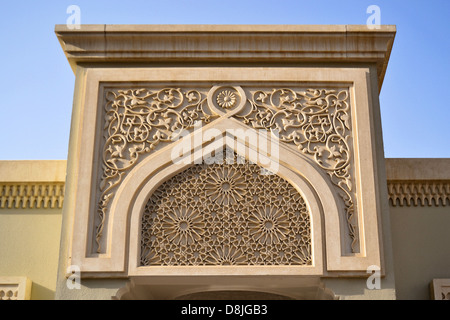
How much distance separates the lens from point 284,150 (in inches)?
175

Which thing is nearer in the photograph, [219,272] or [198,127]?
[219,272]

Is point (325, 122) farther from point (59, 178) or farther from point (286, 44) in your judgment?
point (59, 178)

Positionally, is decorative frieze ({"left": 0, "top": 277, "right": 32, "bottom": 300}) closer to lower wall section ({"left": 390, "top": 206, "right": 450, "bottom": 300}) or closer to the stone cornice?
the stone cornice

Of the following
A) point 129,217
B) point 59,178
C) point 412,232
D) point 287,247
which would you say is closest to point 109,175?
point 129,217

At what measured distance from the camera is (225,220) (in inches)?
169

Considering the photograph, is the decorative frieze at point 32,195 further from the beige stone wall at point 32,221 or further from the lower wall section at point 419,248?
the lower wall section at point 419,248

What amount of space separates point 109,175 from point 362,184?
1678mm

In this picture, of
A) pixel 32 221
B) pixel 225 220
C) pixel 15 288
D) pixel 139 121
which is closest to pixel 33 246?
pixel 32 221

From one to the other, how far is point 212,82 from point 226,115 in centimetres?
28

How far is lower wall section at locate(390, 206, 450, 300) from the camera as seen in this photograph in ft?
15.4

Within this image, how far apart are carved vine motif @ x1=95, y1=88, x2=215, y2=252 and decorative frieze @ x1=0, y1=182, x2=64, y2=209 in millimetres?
659

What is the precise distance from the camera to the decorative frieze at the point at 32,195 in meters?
4.87

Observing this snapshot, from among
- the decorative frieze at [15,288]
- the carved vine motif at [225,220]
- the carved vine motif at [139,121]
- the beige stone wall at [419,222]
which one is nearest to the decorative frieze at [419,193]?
the beige stone wall at [419,222]

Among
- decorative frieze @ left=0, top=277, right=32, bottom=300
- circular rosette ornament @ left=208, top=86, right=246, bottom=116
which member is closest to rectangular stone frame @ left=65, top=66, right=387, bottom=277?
circular rosette ornament @ left=208, top=86, right=246, bottom=116
